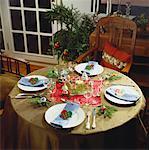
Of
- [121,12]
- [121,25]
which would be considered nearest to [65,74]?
[121,25]

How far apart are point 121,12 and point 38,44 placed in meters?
1.46

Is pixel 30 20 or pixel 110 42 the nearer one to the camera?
pixel 110 42

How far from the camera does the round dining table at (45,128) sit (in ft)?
5.63

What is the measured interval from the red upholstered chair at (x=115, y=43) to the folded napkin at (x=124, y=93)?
1.74 feet

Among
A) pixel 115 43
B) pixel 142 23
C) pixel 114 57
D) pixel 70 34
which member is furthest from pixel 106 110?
pixel 70 34

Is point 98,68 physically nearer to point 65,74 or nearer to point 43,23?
point 65,74

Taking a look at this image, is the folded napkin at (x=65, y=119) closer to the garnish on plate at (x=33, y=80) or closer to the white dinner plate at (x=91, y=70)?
the garnish on plate at (x=33, y=80)

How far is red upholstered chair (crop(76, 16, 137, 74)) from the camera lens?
9.05 feet

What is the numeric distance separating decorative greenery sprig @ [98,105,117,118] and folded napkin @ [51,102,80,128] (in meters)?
0.16

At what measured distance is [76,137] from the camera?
1.71 meters

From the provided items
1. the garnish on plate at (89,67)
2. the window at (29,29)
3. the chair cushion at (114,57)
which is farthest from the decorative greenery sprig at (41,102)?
the window at (29,29)

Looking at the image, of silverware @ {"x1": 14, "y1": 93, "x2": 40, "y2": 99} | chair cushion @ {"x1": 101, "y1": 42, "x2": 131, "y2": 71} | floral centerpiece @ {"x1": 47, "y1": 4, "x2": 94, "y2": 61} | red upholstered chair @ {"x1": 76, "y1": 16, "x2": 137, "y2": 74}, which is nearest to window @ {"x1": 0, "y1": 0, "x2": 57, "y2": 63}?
floral centerpiece @ {"x1": 47, "y1": 4, "x2": 94, "y2": 61}

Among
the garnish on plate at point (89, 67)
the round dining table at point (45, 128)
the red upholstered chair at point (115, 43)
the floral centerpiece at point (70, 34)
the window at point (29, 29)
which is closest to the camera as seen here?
the round dining table at point (45, 128)

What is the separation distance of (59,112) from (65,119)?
0.31ft
